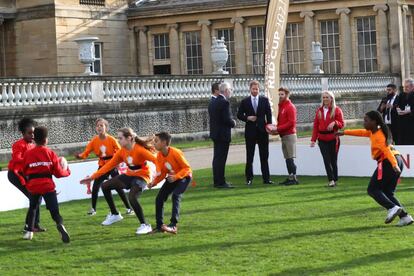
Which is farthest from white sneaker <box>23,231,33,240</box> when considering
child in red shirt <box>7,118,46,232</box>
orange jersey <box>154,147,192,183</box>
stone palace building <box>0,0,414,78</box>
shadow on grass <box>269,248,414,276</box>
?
stone palace building <box>0,0,414,78</box>

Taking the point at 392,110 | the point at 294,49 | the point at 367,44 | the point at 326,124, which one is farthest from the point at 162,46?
the point at 326,124

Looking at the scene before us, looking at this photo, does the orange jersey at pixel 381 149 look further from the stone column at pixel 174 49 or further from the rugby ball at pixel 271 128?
the stone column at pixel 174 49

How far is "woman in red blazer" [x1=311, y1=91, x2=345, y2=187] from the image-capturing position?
65.8 ft

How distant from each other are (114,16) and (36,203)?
3551cm

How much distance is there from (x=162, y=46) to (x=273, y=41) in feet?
83.2

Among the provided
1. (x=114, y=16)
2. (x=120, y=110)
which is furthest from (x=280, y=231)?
(x=114, y=16)

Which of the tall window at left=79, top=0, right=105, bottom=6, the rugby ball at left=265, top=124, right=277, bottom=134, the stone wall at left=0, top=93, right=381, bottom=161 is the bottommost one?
the rugby ball at left=265, top=124, right=277, bottom=134

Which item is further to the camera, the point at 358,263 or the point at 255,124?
the point at 255,124

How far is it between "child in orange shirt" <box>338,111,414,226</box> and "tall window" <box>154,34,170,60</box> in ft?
121

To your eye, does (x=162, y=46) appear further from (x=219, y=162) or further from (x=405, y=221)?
(x=405, y=221)

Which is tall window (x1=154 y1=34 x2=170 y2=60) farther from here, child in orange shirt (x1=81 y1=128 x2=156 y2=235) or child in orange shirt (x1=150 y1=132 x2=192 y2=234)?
child in orange shirt (x1=150 y1=132 x2=192 y2=234)

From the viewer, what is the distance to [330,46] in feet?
159

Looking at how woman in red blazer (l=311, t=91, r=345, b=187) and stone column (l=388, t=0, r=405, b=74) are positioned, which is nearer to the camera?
woman in red blazer (l=311, t=91, r=345, b=187)

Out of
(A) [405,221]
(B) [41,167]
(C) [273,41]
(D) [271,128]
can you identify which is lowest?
(A) [405,221]
